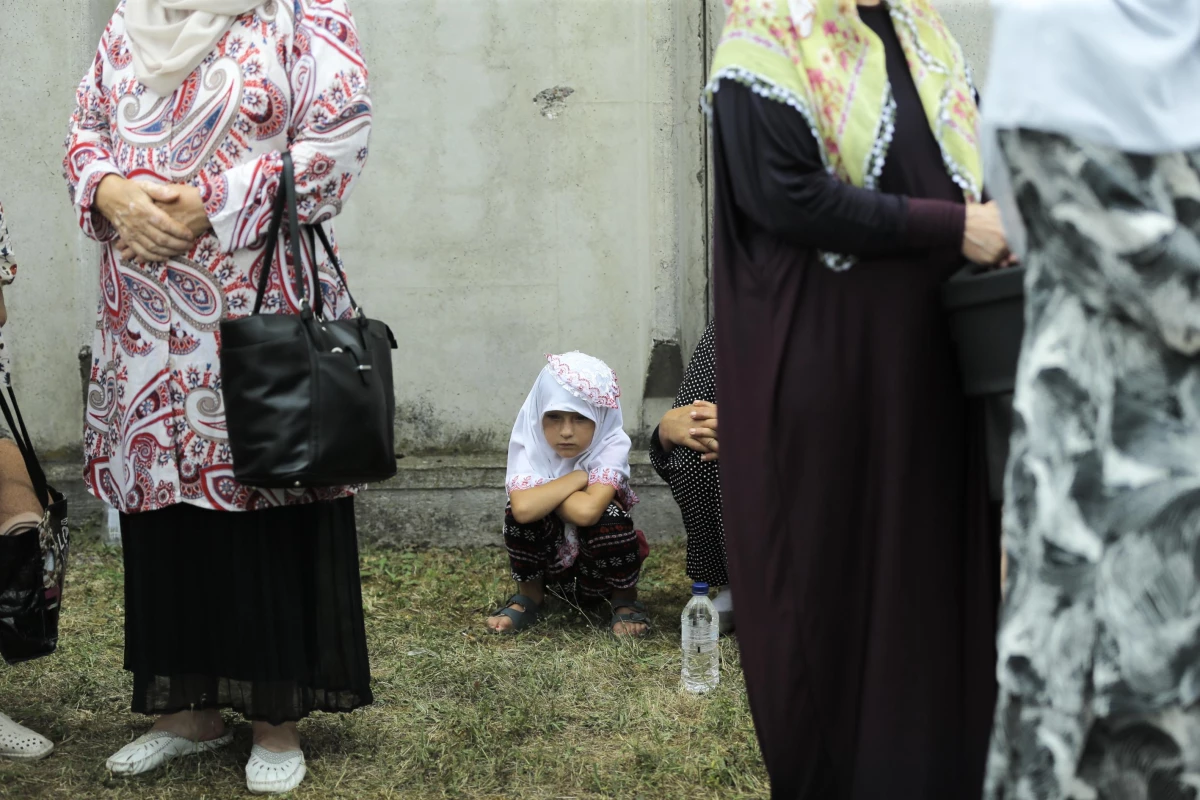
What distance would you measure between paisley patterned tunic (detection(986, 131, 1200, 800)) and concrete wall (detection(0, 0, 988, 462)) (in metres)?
4.25

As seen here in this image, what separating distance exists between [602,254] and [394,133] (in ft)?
3.34

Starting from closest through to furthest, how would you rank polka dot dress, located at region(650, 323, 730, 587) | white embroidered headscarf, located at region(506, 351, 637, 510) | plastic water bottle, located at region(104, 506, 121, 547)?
polka dot dress, located at region(650, 323, 730, 587), white embroidered headscarf, located at region(506, 351, 637, 510), plastic water bottle, located at region(104, 506, 121, 547)

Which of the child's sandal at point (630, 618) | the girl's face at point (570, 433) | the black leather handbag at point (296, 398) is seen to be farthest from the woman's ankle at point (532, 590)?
the black leather handbag at point (296, 398)

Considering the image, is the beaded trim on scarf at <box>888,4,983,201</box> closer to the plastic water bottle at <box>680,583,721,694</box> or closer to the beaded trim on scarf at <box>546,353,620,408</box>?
the plastic water bottle at <box>680,583,721,694</box>

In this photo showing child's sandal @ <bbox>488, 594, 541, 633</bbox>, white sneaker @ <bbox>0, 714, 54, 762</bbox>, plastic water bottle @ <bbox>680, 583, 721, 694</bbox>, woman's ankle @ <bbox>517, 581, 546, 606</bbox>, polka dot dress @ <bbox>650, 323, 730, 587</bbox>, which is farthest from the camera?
woman's ankle @ <bbox>517, 581, 546, 606</bbox>

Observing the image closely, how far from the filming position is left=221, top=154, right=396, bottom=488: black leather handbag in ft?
9.64

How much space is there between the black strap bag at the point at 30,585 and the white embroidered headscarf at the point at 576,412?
1.63 m

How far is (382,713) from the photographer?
3811mm

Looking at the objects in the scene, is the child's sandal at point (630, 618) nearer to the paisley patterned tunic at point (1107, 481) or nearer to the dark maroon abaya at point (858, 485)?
the dark maroon abaya at point (858, 485)

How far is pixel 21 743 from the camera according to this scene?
3.49m

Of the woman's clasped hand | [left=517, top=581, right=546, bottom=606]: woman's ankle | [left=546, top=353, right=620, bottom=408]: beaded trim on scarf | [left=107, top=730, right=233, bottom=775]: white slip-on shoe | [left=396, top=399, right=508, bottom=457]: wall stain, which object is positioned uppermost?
the woman's clasped hand

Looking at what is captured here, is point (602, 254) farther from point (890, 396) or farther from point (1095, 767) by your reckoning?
point (1095, 767)

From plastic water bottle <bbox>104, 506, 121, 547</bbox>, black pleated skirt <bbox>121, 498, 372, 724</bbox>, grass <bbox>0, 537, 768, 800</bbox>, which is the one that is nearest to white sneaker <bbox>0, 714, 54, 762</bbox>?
grass <bbox>0, 537, 768, 800</bbox>

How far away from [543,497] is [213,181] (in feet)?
6.10
